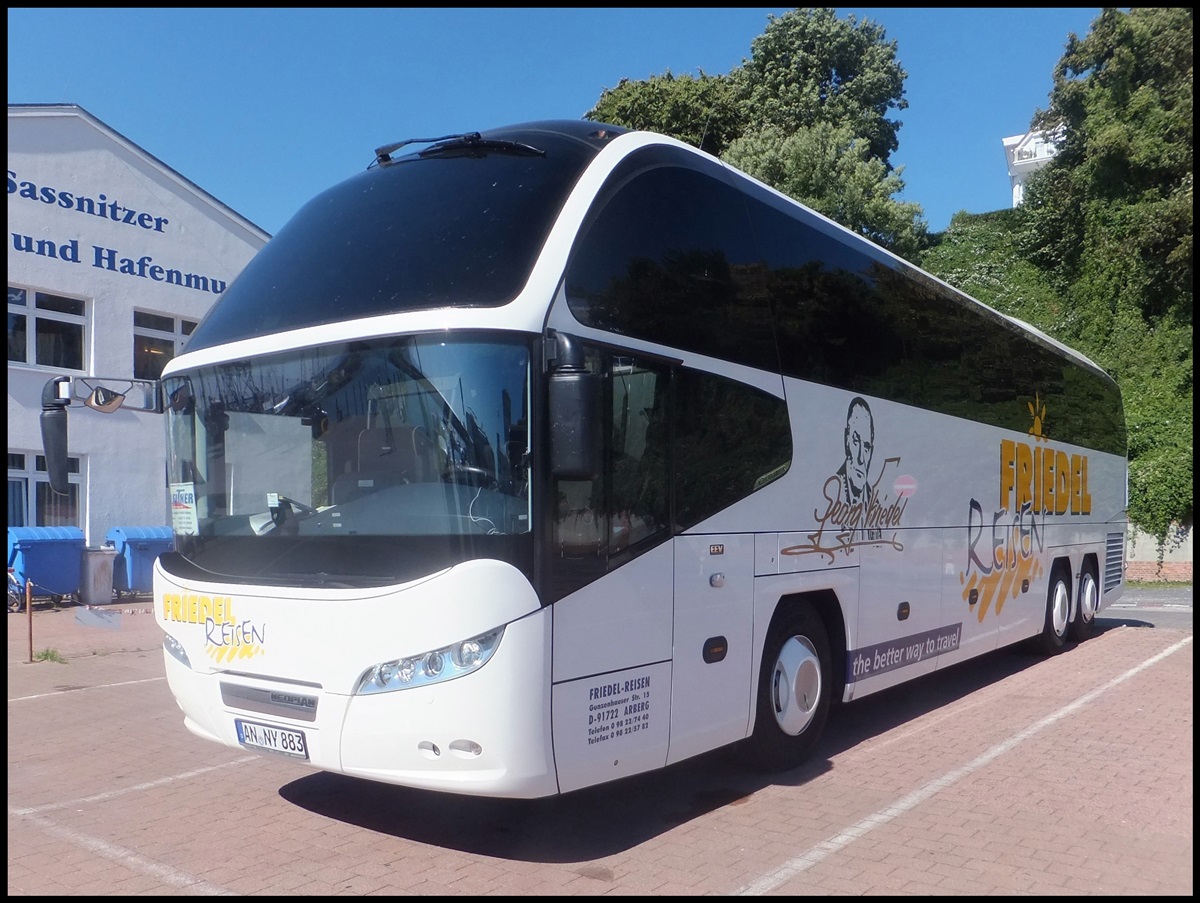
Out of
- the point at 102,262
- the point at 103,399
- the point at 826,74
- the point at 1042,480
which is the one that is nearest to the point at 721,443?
the point at 103,399

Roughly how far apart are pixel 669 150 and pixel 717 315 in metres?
1.04

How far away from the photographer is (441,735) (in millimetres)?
4832

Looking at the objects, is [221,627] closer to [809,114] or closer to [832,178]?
[832,178]

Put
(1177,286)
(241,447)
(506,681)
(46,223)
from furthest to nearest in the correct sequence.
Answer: (1177,286), (46,223), (241,447), (506,681)

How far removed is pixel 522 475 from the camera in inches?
193

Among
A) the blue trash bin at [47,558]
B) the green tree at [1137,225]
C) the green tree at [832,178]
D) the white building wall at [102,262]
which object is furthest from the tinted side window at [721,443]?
the green tree at [1137,225]

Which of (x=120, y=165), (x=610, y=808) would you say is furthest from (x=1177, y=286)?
(x=610, y=808)

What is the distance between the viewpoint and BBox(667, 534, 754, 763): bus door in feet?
18.9

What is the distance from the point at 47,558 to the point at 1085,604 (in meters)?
15.9

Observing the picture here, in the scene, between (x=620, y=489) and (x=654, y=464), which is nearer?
(x=620, y=489)

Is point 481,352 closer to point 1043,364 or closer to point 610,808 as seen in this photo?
point 610,808

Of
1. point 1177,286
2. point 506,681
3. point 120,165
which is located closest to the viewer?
point 506,681

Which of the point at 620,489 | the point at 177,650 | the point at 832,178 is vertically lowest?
the point at 177,650

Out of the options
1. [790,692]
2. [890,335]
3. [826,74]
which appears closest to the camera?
[790,692]
